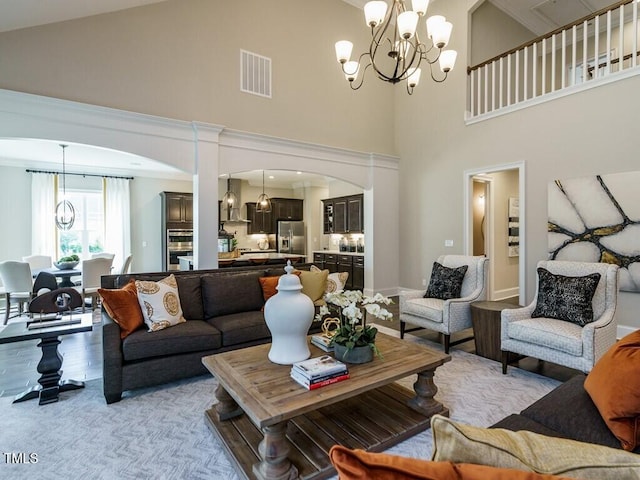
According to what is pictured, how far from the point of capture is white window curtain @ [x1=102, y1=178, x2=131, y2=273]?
7.92 metres

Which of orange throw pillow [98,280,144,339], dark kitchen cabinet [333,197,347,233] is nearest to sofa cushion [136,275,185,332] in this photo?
orange throw pillow [98,280,144,339]

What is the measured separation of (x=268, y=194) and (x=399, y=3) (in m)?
7.73

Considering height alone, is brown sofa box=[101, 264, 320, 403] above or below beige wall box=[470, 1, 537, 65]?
below

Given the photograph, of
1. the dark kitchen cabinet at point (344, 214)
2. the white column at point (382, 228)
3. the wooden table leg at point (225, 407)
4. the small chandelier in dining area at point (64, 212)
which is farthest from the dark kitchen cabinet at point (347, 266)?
the small chandelier in dining area at point (64, 212)

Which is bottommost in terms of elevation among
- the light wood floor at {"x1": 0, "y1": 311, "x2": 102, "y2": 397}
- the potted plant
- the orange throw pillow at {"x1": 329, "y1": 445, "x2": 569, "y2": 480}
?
the light wood floor at {"x1": 0, "y1": 311, "x2": 102, "y2": 397}

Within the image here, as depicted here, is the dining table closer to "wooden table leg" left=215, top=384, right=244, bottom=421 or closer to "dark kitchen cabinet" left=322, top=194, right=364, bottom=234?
"wooden table leg" left=215, top=384, right=244, bottom=421

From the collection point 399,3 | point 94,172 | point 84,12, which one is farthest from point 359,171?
point 94,172

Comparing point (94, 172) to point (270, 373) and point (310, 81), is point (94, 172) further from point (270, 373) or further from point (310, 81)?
point (270, 373)

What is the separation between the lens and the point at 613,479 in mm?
744

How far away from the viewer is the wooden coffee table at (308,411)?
169 cm

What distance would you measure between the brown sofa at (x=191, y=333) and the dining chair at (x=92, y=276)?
2736 mm

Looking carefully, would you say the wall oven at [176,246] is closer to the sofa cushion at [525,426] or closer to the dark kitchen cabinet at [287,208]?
the dark kitchen cabinet at [287,208]

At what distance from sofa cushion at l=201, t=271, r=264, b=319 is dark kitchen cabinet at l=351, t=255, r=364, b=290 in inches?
158

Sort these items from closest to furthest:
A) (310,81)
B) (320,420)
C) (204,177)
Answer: (320,420) < (204,177) < (310,81)
